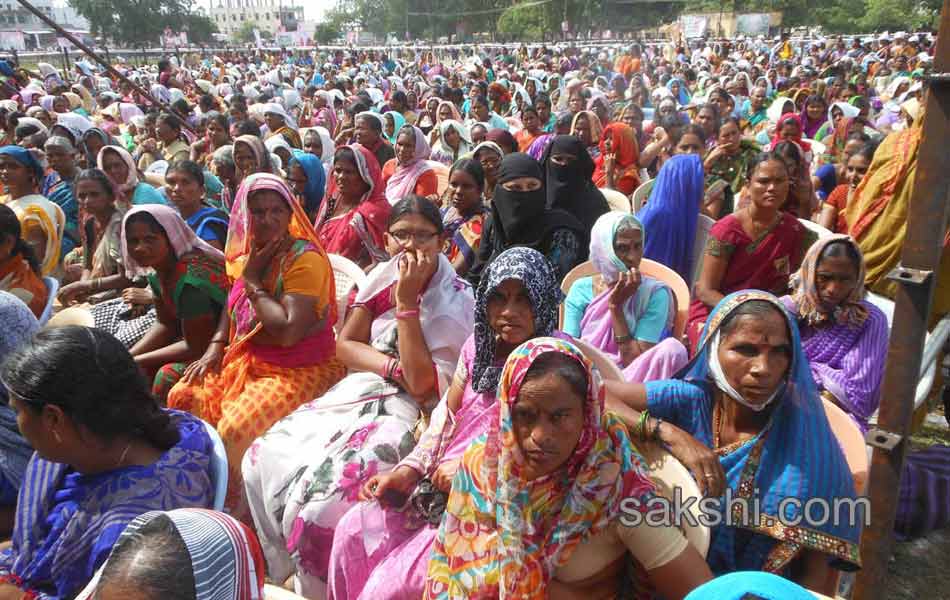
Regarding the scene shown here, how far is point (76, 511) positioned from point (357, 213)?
304cm

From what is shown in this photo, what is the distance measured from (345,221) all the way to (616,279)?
2164 millimetres

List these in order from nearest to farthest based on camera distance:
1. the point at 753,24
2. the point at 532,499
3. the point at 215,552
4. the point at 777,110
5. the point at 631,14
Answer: the point at 215,552
the point at 532,499
the point at 777,110
the point at 753,24
the point at 631,14

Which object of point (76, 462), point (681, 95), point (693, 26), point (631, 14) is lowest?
point (76, 462)

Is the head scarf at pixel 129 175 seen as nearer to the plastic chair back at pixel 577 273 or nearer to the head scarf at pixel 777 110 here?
the plastic chair back at pixel 577 273

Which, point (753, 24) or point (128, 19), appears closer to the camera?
point (753, 24)

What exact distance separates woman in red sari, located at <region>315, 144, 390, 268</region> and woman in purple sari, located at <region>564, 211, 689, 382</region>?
5.91 ft

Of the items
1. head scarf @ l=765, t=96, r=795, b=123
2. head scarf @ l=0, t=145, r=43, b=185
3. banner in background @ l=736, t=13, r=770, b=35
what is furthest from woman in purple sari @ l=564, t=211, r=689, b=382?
banner in background @ l=736, t=13, r=770, b=35

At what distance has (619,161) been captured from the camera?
20.1 ft

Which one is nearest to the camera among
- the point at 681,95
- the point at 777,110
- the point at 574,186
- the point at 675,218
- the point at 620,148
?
the point at 675,218

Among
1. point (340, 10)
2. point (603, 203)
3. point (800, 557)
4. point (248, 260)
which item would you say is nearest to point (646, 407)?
point (800, 557)

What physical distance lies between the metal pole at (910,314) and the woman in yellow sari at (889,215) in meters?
2.29

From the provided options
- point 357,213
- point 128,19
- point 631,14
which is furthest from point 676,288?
point 128,19

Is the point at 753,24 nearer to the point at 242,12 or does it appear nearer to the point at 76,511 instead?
the point at 76,511

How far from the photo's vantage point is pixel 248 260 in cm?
297
